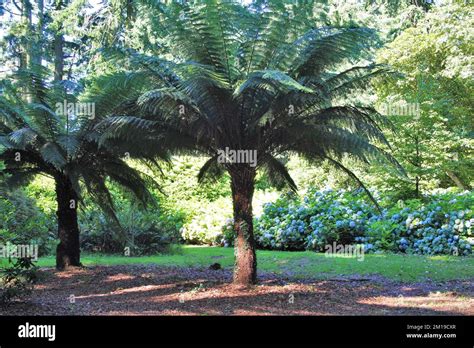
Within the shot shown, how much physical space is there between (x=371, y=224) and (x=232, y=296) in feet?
19.8

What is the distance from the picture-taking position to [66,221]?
9.52m

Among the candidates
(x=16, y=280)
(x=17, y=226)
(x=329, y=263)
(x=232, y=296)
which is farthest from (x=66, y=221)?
(x=329, y=263)

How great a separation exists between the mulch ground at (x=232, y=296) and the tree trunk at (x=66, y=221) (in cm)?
64

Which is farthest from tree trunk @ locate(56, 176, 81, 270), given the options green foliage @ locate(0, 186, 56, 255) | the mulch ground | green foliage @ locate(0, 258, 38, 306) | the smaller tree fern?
green foliage @ locate(0, 258, 38, 306)

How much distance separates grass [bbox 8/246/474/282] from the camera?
8605mm

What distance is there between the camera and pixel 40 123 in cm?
885

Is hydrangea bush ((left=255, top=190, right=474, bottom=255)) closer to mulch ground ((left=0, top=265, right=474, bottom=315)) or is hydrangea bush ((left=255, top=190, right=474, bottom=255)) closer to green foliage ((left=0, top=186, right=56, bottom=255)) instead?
mulch ground ((left=0, top=265, right=474, bottom=315))

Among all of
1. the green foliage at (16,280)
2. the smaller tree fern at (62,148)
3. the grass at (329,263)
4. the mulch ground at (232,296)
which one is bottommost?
the mulch ground at (232,296)

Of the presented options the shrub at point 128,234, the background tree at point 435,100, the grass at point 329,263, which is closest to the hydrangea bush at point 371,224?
the grass at point 329,263

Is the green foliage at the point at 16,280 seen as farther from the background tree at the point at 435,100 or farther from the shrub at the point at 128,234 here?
the background tree at the point at 435,100

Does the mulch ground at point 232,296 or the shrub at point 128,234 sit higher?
the shrub at point 128,234

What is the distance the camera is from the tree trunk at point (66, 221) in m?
9.48

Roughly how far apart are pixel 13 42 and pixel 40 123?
697 inches

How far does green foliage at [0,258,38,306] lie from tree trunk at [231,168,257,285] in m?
2.70
